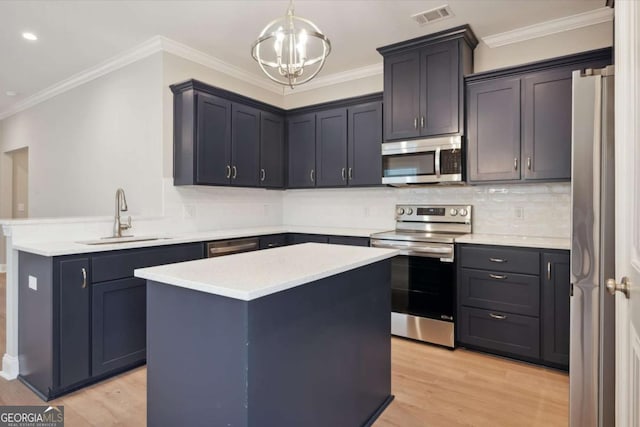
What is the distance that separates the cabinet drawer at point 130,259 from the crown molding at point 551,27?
3352mm

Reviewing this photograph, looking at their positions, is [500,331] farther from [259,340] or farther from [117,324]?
[117,324]

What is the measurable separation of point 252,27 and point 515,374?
11.6 feet

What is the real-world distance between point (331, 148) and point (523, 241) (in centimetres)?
216

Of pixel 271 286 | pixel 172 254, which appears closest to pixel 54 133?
pixel 172 254

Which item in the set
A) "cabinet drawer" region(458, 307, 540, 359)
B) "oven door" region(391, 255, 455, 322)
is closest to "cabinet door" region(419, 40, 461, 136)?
"oven door" region(391, 255, 455, 322)

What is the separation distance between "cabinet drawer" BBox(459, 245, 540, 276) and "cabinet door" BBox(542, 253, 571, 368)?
0.08 m

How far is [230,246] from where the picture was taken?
3.40 metres

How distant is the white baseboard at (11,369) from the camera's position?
8.43 feet

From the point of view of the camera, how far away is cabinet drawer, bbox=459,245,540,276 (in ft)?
9.05

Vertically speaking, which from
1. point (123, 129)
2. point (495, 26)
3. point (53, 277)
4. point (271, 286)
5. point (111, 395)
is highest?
point (495, 26)

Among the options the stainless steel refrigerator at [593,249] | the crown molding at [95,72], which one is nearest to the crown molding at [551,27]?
the stainless steel refrigerator at [593,249]

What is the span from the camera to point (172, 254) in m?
2.92

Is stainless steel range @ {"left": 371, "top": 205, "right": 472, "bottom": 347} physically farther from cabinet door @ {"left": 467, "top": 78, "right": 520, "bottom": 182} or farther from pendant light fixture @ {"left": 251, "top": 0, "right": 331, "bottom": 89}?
pendant light fixture @ {"left": 251, "top": 0, "right": 331, "bottom": 89}

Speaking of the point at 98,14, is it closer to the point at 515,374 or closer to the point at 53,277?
the point at 53,277
